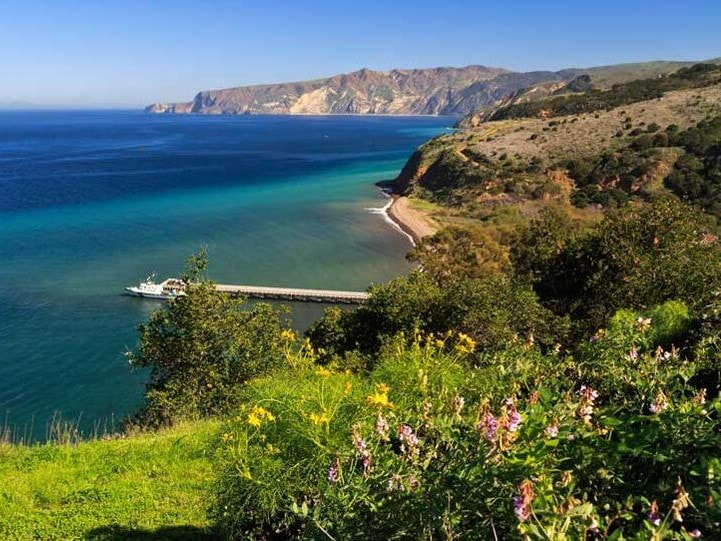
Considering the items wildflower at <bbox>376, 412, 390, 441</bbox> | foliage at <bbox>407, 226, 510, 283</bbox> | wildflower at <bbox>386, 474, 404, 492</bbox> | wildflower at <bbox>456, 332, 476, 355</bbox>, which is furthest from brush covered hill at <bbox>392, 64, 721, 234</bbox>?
wildflower at <bbox>386, 474, 404, 492</bbox>

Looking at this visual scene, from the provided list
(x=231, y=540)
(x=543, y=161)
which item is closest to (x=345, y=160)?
(x=543, y=161)

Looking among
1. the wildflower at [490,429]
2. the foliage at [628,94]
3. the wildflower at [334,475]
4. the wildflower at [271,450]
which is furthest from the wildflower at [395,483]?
the foliage at [628,94]

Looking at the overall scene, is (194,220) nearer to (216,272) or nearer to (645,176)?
(216,272)

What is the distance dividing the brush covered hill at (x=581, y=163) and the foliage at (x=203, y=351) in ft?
149

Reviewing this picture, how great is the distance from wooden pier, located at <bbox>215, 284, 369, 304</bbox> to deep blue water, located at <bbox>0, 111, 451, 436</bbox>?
66.1 inches

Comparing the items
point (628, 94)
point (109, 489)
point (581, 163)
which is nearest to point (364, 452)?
point (109, 489)

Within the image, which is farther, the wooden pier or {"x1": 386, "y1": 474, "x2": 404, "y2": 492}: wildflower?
the wooden pier

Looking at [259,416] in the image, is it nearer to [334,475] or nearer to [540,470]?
[334,475]

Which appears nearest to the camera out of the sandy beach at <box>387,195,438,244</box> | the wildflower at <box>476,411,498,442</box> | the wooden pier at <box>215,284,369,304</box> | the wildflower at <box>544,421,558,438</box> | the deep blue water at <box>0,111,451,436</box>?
the wildflower at <box>544,421,558,438</box>

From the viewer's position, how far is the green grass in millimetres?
7855

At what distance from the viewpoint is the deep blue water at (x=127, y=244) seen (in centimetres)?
3167

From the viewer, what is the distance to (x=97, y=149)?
151 m

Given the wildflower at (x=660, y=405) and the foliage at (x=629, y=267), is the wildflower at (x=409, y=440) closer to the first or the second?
the wildflower at (x=660, y=405)

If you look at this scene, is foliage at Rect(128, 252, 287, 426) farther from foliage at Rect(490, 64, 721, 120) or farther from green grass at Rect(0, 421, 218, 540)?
foliage at Rect(490, 64, 721, 120)
